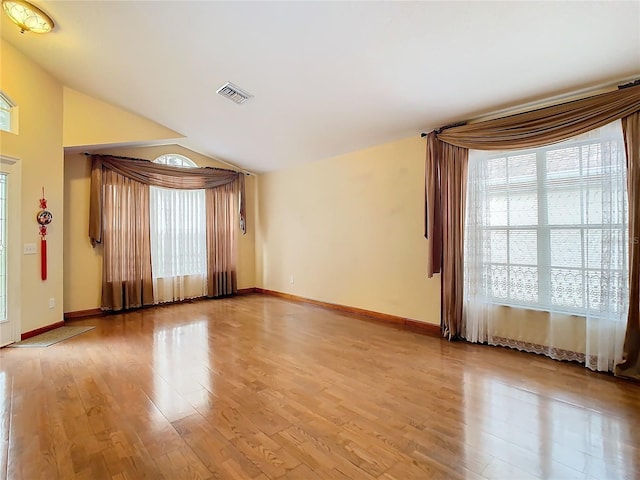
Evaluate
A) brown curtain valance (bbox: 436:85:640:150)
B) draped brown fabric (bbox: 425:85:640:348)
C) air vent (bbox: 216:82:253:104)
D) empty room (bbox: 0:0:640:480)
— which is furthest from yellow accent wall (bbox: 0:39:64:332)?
brown curtain valance (bbox: 436:85:640:150)

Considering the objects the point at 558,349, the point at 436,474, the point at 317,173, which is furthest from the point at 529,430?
the point at 317,173

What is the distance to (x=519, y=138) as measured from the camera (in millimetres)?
3137

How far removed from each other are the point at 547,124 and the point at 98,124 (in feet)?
17.8

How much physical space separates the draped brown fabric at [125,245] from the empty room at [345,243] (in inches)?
1.3

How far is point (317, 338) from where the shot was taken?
3764mm

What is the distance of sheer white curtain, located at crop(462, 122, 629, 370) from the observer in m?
2.71

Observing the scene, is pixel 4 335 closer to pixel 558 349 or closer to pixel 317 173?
pixel 317 173

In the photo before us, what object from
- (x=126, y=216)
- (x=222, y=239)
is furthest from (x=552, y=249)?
(x=126, y=216)

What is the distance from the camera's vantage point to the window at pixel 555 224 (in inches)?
107

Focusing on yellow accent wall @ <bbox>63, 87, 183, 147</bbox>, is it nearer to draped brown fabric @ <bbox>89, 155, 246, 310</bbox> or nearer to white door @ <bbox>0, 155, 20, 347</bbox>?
draped brown fabric @ <bbox>89, 155, 246, 310</bbox>

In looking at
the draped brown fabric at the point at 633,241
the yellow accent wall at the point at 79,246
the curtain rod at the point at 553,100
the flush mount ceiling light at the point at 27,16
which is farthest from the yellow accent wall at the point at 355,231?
the flush mount ceiling light at the point at 27,16

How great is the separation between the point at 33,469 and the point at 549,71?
4375 millimetres

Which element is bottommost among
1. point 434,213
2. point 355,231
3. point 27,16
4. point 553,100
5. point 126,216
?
point 355,231

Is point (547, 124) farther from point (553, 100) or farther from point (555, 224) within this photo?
point (555, 224)
